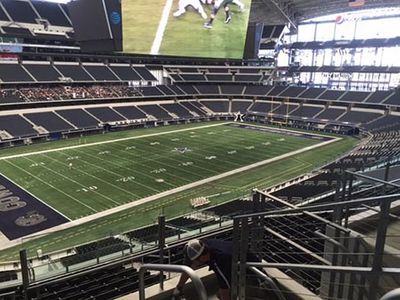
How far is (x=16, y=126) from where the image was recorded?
36.7 metres

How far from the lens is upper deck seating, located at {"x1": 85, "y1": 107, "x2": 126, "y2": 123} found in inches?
1733

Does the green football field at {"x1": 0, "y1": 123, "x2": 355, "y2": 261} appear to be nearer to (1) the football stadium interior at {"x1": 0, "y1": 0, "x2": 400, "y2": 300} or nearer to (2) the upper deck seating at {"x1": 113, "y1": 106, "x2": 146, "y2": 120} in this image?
(1) the football stadium interior at {"x1": 0, "y1": 0, "x2": 400, "y2": 300}

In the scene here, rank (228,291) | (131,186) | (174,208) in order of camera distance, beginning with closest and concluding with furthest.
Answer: (228,291) < (174,208) < (131,186)

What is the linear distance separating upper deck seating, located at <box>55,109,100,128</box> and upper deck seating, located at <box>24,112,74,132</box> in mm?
1036

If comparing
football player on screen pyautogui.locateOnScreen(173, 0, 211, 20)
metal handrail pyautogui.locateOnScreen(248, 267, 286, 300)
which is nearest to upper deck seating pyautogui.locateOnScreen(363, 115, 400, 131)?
football player on screen pyautogui.locateOnScreen(173, 0, 211, 20)

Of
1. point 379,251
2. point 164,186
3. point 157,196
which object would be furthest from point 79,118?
point 379,251

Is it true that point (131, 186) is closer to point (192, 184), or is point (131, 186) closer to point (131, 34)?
point (192, 184)

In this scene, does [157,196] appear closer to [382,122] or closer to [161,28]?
[161,28]

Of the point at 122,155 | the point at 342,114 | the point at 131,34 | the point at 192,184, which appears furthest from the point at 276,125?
the point at 192,184

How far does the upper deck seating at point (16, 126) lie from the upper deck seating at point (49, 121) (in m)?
1.07

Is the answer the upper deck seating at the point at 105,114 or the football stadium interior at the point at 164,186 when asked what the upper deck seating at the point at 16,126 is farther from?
the upper deck seating at the point at 105,114

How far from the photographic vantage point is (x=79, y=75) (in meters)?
48.8

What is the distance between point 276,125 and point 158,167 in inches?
1045

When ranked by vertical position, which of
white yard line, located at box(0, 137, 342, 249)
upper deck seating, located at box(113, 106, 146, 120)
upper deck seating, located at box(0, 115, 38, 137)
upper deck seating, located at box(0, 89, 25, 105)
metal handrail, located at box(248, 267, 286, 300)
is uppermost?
metal handrail, located at box(248, 267, 286, 300)
